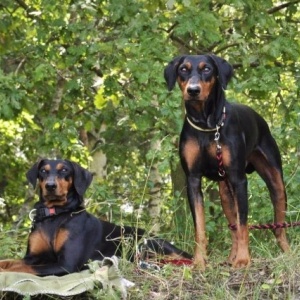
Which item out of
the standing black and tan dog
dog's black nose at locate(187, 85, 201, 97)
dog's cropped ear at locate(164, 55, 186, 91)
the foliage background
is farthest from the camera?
the foliage background

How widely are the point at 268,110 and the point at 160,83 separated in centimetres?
470

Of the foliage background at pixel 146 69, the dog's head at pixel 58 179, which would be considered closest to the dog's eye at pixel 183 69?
the dog's head at pixel 58 179

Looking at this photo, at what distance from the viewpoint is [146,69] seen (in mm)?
9391

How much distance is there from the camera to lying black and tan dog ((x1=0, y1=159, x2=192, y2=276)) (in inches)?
272

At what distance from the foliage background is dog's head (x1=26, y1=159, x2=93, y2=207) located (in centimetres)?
112

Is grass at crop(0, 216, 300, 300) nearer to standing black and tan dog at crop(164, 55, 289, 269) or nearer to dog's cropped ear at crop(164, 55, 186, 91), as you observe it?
standing black and tan dog at crop(164, 55, 289, 269)

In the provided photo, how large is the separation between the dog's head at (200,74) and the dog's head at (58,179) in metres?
1.12

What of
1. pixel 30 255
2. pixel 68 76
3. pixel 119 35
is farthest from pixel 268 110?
pixel 30 255

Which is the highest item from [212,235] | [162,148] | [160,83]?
[160,83]

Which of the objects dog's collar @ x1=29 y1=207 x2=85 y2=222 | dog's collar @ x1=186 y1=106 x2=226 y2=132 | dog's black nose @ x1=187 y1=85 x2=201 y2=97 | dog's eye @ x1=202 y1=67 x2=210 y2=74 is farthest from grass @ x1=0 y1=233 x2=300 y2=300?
dog's eye @ x1=202 y1=67 x2=210 y2=74

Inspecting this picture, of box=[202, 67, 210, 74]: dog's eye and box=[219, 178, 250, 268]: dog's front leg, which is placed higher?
box=[202, 67, 210, 74]: dog's eye

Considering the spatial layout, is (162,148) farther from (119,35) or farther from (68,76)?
(68,76)

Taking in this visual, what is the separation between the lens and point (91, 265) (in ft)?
20.7

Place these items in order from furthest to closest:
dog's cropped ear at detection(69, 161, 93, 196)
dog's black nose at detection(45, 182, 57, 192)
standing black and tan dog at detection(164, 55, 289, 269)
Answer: dog's cropped ear at detection(69, 161, 93, 196), dog's black nose at detection(45, 182, 57, 192), standing black and tan dog at detection(164, 55, 289, 269)
